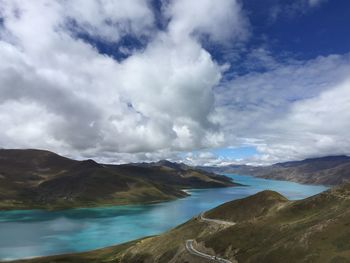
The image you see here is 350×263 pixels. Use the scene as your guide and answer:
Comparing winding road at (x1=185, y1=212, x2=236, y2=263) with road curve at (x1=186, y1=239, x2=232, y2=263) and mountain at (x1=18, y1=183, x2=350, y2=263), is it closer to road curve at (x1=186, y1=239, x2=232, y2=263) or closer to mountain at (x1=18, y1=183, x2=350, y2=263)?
road curve at (x1=186, y1=239, x2=232, y2=263)

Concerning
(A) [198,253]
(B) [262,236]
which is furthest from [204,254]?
(B) [262,236]

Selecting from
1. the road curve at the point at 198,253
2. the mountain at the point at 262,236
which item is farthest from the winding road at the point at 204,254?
the mountain at the point at 262,236

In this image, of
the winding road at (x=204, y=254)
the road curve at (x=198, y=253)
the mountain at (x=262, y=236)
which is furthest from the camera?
the winding road at (x=204, y=254)

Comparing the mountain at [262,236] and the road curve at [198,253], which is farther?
the road curve at [198,253]

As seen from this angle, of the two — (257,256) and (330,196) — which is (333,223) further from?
(330,196)

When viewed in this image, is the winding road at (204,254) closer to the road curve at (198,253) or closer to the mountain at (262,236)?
the road curve at (198,253)

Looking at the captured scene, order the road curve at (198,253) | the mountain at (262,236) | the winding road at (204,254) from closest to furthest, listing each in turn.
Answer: the mountain at (262,236), the road curve at (198,253), the winding road at (204,254)

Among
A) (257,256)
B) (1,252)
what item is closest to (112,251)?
(1,252)

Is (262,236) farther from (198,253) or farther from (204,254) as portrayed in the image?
(198,253)

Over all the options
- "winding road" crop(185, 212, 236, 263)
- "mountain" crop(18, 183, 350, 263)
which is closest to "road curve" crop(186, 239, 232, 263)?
"winding road" crop(185, 212, 236, 263)
